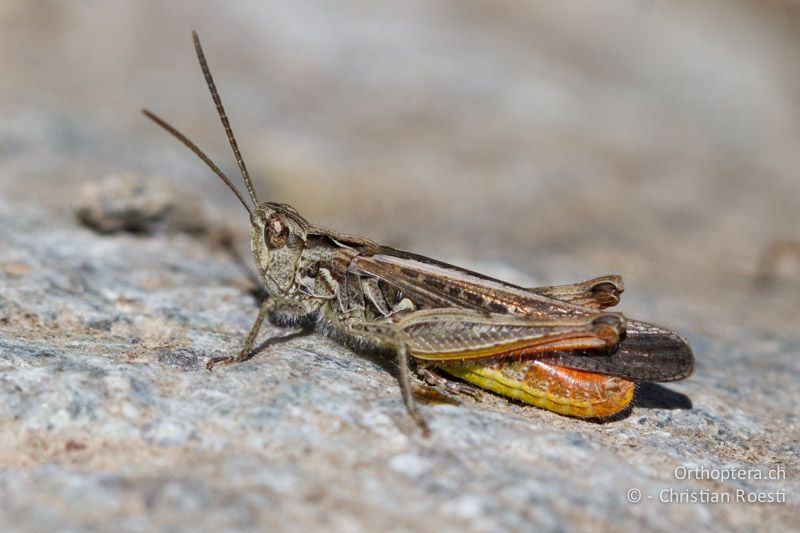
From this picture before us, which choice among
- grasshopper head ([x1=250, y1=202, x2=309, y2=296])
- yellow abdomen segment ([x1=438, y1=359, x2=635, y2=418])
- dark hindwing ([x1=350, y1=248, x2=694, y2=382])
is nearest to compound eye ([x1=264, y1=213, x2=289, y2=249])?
grasshopper head ([x1=250, y1=202, x2=309, y2=296])

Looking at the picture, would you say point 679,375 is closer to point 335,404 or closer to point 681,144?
point 335,404

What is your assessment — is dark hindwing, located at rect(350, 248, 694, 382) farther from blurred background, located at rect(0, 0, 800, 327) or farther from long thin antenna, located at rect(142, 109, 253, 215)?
blurred background, located at rect(0, 0, 800, 327)

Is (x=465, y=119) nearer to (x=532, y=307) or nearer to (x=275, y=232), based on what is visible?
(x=275, y=232)

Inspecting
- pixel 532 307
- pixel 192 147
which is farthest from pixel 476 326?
pixel 192 147

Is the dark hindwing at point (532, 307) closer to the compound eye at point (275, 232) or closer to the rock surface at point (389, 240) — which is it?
the rock surface at point (389, 240)

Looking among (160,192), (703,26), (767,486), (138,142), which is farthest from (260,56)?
(767,486)

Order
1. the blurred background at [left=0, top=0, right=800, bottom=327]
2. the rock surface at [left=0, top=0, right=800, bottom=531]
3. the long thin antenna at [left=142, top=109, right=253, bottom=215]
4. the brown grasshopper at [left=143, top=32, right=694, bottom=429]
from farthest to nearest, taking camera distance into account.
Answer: the blurred background at [left=0, top=0, right=800, bottom=327] → the long thin antenna at [left=142, top=109, right=253, bottom=215] → the brown grasshopper at [left=143, top=32, right=694, bottom=429] → the rock surface at [left=0, top=0, right=800, bottom=531]

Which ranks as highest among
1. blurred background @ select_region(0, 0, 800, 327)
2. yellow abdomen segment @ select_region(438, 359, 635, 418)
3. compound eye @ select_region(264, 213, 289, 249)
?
blurred background @ select_region(0, 0, 800, 327)
